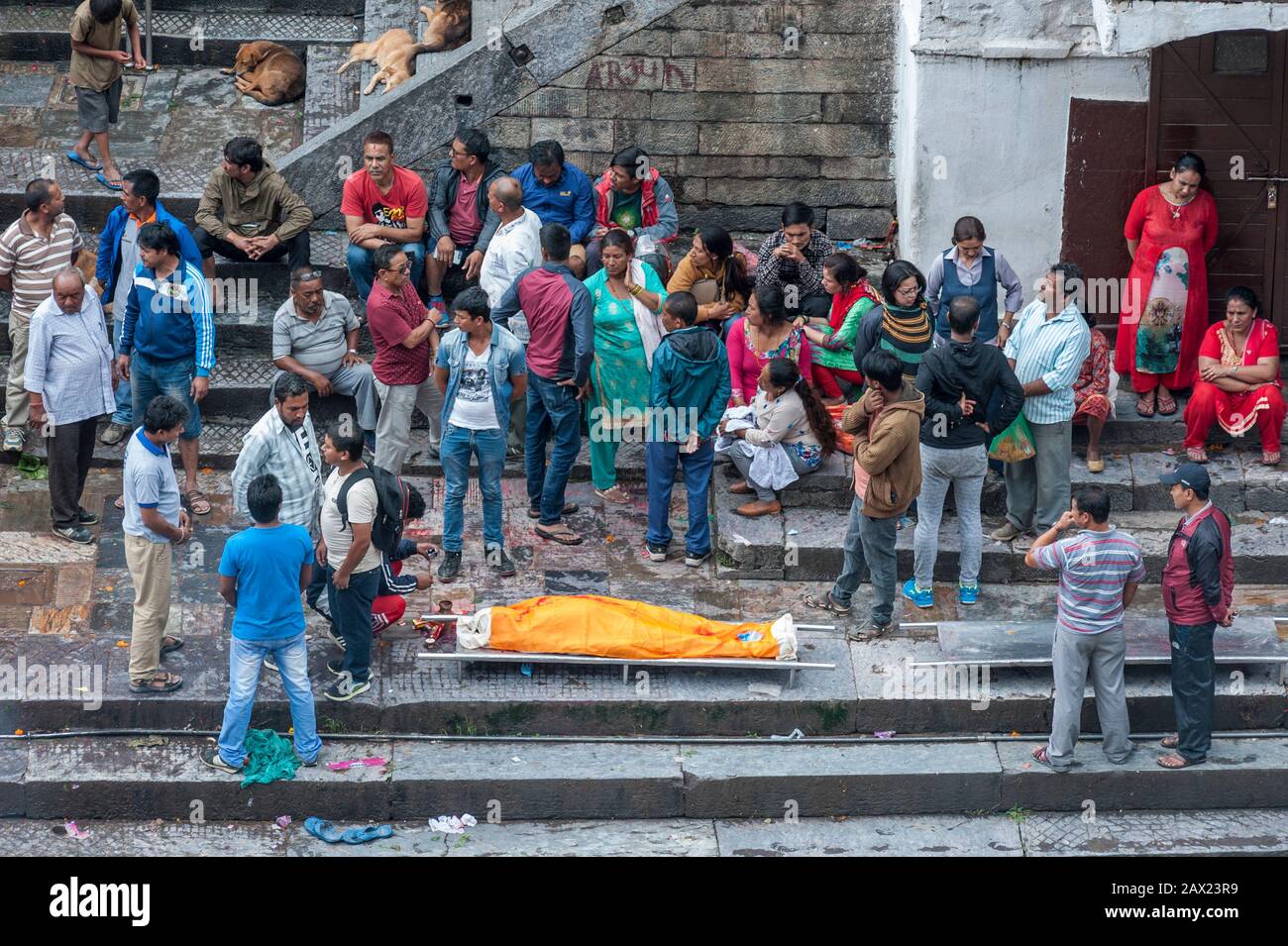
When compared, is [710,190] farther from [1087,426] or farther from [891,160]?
[1087,426]


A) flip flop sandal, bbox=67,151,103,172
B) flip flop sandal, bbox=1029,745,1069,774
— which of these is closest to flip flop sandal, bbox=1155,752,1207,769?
flip flop sandal, bbox=1029,745,1069,774

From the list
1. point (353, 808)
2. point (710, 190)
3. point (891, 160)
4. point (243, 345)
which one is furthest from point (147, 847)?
point (891, 160)

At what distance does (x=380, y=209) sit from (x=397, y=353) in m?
1.36

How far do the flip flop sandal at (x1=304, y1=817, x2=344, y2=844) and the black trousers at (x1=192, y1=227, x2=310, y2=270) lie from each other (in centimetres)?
419

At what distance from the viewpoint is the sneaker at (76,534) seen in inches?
444

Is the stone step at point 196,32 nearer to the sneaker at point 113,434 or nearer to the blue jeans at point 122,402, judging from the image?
the blue jeans at point 122,402

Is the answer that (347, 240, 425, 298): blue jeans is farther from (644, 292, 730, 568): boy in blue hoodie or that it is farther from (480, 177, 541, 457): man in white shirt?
(644, 292, 730, 568): boy in blue hoodie

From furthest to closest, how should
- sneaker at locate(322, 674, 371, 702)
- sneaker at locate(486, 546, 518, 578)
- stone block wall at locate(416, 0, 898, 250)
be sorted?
stone block wall at locate(416, 0, 898, 250) → sneaker at locate(486, 546, 518, 578) → sneaker at locate(322, 674, 371, 702)

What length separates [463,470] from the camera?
10.9 m

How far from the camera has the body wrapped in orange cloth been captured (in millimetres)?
10070

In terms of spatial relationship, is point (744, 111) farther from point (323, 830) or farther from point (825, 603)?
point (323, 830)

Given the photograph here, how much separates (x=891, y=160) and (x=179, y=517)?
→ 20.0ft

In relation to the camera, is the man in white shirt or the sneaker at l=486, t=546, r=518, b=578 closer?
the sneaker at l=486, t=546, r=518, b=578

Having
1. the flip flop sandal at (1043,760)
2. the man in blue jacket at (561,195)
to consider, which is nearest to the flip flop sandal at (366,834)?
the flip flop sandal at (1043,760)
